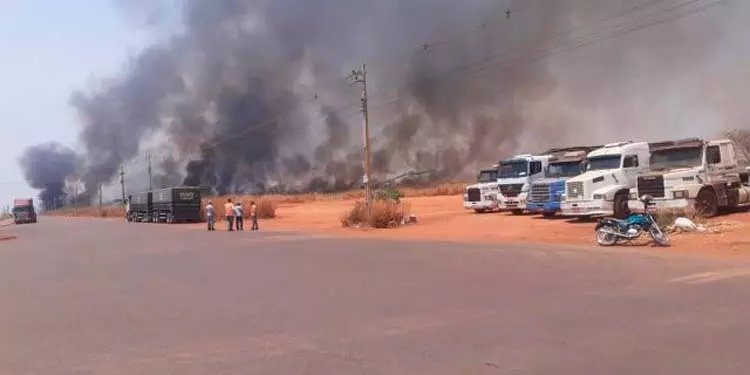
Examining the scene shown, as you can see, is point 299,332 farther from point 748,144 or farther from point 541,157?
point 748,144

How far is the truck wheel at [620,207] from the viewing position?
25631 millimetres

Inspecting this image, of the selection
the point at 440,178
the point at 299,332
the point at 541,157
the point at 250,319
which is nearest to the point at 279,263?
the point at 250,319

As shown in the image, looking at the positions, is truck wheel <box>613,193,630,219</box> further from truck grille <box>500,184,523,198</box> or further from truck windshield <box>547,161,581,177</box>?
truck grille <box>500,184,523,198</box>

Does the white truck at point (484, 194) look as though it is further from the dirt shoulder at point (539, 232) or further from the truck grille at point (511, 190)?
the truck grille at point (511, 190)

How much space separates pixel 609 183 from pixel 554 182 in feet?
12.9

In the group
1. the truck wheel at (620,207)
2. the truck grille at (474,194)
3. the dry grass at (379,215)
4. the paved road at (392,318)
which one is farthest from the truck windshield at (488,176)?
the paved road at (392,318)

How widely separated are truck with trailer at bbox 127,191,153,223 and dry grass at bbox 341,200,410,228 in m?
32.7

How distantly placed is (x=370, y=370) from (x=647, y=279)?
7.05 meters

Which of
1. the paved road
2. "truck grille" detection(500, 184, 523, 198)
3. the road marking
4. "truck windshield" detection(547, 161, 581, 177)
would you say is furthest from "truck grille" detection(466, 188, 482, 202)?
the road marking

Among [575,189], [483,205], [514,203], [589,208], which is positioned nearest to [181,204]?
[483,205]

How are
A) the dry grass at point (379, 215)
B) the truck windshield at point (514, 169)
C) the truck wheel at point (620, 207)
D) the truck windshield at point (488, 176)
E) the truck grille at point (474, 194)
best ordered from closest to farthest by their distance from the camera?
the truck wheel at point (620, 207), the truck windshield at point (514, 169), the dry grass at point (379, 215), the truck grille at point (474, 194), the truck windshield at point (488, 176)

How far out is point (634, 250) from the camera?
17.3 m

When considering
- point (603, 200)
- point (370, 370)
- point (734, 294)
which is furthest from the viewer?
point (603, 200)

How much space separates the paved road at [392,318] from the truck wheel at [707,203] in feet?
26.4
